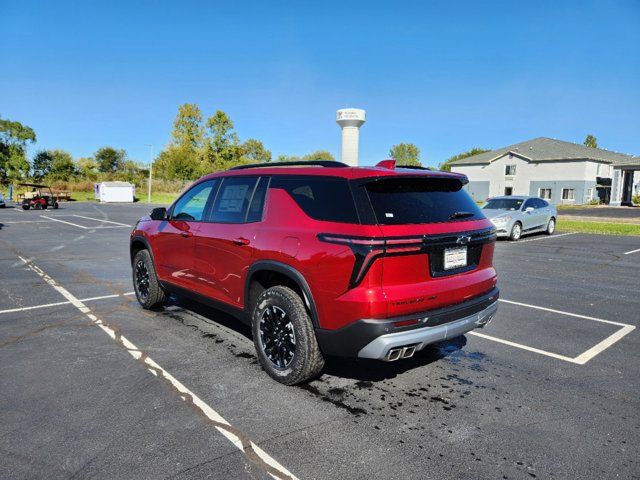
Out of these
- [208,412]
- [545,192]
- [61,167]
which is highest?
[61,167]

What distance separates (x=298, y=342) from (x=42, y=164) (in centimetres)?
7592

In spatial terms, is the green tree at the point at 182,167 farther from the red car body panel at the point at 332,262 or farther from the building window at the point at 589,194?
the red car body panel at the point at 332,262

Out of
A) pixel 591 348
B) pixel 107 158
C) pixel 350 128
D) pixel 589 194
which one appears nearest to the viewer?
pixel 591 348

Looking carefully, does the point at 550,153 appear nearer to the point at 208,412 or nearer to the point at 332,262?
the point at 332,262

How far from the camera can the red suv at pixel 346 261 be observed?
310 centimetres

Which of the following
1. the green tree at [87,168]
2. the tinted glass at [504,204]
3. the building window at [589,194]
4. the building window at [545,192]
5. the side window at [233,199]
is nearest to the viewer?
the side window at [233,199]

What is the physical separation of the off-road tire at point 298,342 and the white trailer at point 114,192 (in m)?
52.3

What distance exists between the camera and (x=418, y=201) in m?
3.49

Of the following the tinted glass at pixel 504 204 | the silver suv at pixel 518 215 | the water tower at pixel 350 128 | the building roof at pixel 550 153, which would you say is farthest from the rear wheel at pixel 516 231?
the building roof at pixel 550 153

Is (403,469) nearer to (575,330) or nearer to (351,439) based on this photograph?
(351,439)

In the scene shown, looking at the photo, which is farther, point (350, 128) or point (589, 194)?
point (589, 194)

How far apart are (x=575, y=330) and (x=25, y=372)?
5829 millimetres

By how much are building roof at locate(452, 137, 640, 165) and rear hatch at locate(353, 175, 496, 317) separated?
5334 centimetres

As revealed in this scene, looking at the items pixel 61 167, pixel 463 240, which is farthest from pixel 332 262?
pixel 61 167
